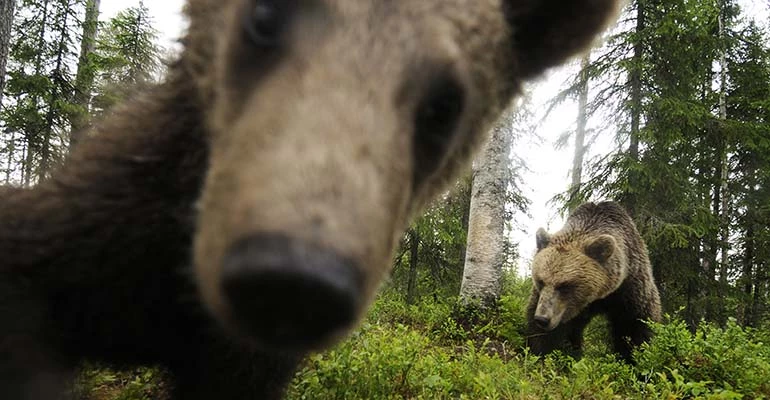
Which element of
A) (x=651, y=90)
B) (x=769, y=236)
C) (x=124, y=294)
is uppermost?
(x=651, y=90)

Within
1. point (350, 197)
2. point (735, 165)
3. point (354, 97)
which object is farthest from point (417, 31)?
point (735, 165)

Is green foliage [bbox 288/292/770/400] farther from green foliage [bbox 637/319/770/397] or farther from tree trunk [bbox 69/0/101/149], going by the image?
tree trunk [bbox 69/0/101/149]

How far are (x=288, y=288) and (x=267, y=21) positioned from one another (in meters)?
0.82

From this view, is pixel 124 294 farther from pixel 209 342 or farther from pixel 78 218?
pixel 209 342

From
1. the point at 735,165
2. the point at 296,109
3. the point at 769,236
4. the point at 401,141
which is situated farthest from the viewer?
the point at 735,165

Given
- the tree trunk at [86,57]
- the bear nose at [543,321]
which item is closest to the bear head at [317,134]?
the bear nose at [543,321]

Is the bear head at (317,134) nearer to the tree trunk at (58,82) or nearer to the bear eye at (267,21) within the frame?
the bear eye at (267,21)

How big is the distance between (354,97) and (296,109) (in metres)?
0.16

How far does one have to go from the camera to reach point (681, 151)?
12.5 meters

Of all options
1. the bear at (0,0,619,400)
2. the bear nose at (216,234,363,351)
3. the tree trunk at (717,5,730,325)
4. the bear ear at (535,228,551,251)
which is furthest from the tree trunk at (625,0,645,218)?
the bear nose at (216,234,363,351)

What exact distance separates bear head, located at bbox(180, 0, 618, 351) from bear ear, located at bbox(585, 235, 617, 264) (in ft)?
23.1

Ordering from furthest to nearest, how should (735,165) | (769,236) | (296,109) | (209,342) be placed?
(735,165) < (769,236) < (209,342) < (296,109)

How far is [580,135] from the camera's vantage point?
64.5ft

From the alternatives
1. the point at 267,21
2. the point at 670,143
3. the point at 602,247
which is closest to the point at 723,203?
the point at 670,143
